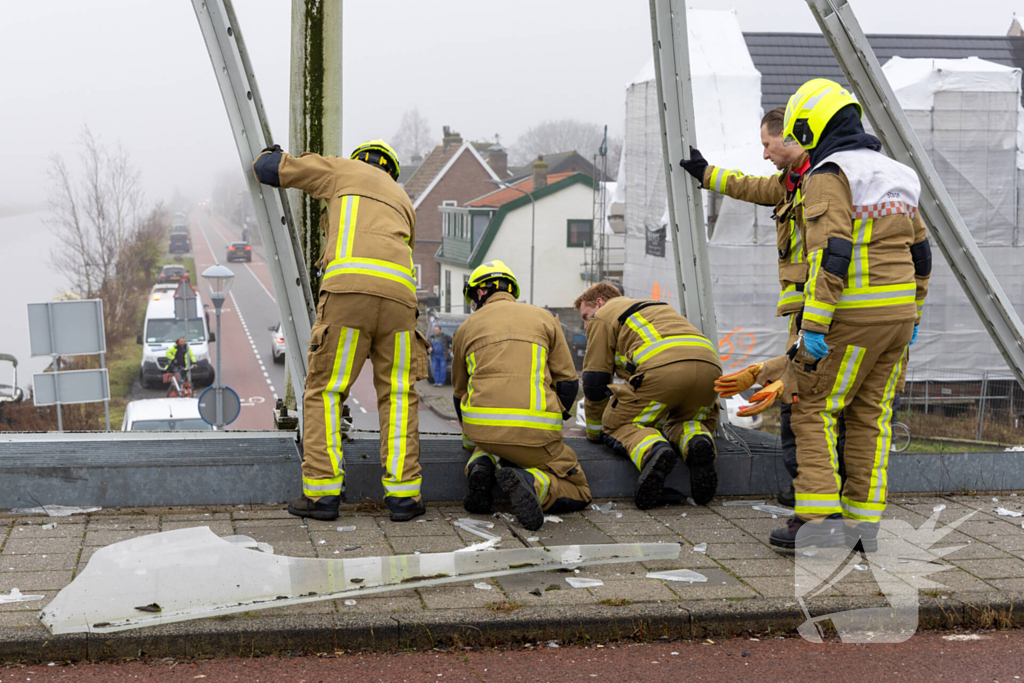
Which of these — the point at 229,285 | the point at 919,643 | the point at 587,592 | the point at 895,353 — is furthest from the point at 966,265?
the point at 229,285

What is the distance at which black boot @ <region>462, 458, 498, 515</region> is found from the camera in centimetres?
435

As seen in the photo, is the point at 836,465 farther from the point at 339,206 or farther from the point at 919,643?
the point at 339,206

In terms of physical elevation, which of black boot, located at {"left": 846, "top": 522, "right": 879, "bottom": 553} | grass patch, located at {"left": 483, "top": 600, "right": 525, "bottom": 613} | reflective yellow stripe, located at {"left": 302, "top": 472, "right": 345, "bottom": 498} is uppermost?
reflective yellow stripe, located at {"left": 302, "top": 472, "right": 345, "bottom": 498}

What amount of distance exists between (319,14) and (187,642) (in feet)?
10.6

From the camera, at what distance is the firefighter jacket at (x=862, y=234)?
12.3 feet

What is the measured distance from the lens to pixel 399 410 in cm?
430

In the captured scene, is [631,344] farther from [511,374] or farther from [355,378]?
[355,378]

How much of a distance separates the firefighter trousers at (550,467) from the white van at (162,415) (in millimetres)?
10989

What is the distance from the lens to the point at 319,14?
15.7 feet

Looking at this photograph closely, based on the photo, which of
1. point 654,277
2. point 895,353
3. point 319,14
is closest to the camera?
point 895,353

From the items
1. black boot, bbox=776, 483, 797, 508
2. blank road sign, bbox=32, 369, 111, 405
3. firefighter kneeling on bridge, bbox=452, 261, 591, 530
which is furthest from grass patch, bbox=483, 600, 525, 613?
blank road sign, bbox=32, 369, 111, 405

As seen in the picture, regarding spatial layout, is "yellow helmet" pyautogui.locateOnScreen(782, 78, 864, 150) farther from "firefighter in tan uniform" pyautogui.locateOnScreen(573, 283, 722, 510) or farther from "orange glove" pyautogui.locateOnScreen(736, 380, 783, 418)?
"firefighter in tan uniform" pyautogui.locateOnScreen(573, 283, 722, 510)

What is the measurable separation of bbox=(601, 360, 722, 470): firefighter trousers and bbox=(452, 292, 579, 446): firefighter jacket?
1.30 feet

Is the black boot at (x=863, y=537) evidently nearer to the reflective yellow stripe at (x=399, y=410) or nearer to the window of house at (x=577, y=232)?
the reflective yellow stripe at (x=399, y=410)
